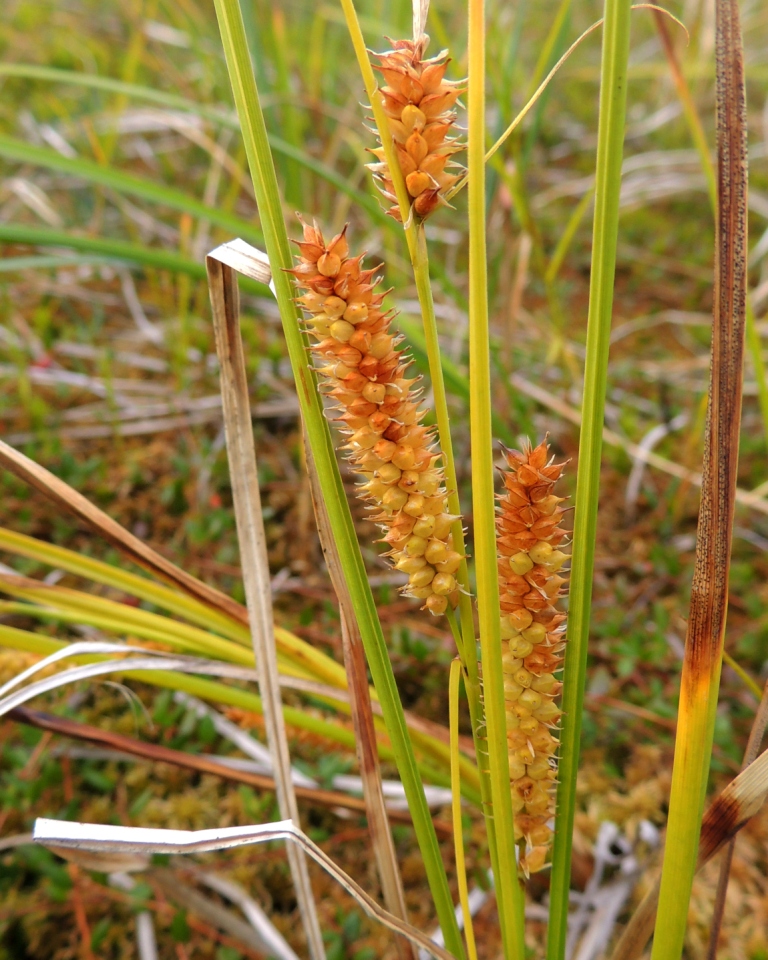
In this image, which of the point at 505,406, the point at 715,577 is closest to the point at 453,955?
the point at 715,577

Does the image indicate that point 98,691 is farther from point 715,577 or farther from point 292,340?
point 715,577

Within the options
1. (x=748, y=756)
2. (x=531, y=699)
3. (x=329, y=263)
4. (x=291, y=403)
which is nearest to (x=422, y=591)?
(x=531, y=699)

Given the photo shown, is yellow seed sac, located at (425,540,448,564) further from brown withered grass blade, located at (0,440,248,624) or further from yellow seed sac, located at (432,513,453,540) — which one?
brown withered grass blade, located at (0,440,248,624)

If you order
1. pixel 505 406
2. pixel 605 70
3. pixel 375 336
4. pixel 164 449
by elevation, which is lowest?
pixel 505 406

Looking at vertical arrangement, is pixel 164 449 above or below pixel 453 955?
above

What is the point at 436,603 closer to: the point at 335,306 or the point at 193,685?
the point at 335,306

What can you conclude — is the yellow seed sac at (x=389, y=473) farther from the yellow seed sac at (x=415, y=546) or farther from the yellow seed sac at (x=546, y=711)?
the yellow seed sac at (x=546, y=711)

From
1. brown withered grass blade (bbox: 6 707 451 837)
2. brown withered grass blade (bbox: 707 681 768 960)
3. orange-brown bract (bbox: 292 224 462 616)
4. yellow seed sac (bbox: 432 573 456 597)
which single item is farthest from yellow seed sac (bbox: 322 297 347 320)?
brown withered grass blade (bbox: 6 707 451 837)
